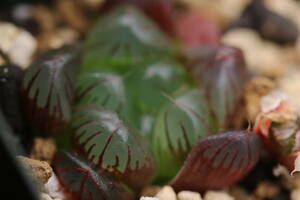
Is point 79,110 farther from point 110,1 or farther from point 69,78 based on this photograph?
point 110,1

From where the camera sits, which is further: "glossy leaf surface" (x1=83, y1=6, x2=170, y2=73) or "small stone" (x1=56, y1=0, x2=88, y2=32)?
"small stone" (x1=56, y1=0, x2=88, y2=32)

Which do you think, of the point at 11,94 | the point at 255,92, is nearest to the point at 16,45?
the point at 11,94

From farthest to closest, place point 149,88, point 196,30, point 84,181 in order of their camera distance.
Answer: point 196,30, point 149,88, point 84,181

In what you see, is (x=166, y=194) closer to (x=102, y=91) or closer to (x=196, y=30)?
(x=102, y=91)

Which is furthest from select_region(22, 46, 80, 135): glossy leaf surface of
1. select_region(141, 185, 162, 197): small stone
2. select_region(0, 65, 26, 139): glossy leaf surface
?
select_region(141, 185, 162, 197): small stone

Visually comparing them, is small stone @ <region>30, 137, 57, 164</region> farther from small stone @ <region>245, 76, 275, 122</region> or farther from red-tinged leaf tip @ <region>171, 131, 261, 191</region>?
small stone @ <region>245, 76, 275, 122</region>

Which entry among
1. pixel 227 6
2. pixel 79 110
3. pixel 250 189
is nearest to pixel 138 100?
pixel 79 110

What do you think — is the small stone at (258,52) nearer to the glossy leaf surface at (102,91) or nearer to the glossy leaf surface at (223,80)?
the glossy leaf surface at (223,80)

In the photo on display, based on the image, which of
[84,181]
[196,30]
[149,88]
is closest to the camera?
[84,181]
